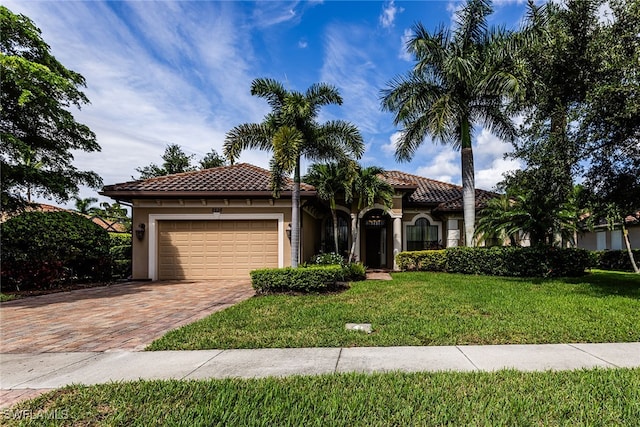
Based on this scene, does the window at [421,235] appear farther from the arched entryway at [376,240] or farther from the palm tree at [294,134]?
the palm tree at [294,134]

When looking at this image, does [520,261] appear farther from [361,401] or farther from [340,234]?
[361,401]

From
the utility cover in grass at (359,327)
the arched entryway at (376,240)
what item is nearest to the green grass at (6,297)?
the utility cover in grass at (359,327)

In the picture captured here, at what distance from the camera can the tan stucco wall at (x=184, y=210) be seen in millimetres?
12781

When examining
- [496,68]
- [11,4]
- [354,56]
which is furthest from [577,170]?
[11,4]

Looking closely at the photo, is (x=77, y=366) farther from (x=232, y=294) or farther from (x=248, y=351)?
(x=232, y=294)

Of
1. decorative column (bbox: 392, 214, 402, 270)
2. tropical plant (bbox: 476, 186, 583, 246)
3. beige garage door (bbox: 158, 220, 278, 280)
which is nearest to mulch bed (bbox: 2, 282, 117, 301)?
beige garage door (bbox: 158, 220, 278, 280)

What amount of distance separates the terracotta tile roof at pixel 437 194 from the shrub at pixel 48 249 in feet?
40.8

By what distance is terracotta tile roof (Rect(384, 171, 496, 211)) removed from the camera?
16.5 meters

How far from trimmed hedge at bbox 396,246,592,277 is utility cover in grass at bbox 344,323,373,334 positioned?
378 inches

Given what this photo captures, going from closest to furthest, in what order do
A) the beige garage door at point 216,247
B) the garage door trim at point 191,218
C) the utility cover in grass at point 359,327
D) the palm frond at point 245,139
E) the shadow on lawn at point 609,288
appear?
the utility cover in grass at point 359,327 < the shadow on lawn at point 609,288 < the palm frond at point 245,139 < the garage door trim at point 191,218 < the beige garage door at point 216,247

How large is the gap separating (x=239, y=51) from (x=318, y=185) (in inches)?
227

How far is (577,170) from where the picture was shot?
9.12 m

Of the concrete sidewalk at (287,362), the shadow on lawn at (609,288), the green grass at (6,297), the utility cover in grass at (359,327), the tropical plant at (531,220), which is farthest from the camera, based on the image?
the tropical plant at (531,220)

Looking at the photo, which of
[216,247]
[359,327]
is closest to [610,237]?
[359,327]
